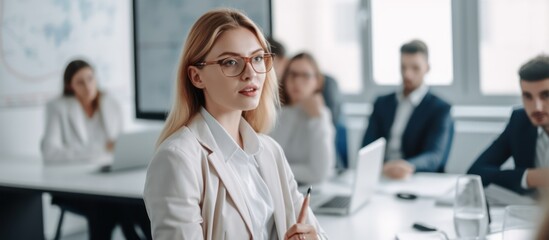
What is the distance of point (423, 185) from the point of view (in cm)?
279

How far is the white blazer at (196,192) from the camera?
1528 millimetres

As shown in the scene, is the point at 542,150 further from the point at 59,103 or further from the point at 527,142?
the point at 59,103

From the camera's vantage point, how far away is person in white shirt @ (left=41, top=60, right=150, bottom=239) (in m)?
3.65

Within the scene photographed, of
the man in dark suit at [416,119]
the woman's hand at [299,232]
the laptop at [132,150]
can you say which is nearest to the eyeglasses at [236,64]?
the woman's hand at [299,232]

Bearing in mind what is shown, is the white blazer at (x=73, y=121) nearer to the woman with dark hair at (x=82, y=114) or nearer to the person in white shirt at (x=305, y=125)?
the woman with dark hair at (x=82, y=114)

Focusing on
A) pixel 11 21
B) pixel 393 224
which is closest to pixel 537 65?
pixel 393 224

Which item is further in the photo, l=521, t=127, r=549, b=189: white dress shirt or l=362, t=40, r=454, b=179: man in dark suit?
l=362, t=40, r=454, b=179: man in dark suit

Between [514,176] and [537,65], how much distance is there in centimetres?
40

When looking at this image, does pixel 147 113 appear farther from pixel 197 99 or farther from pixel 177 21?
pixel 197 99

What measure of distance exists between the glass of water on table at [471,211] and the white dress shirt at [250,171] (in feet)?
1.67

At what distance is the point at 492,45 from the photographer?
4.55 metres

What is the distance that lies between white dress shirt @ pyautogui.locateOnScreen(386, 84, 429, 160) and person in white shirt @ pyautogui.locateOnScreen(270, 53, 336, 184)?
19.0 inches

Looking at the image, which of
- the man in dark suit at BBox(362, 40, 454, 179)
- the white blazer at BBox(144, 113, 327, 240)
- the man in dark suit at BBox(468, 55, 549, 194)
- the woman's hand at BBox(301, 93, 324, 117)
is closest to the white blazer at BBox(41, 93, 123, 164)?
the woman's hand at BBox(301, 93, 324, 117)

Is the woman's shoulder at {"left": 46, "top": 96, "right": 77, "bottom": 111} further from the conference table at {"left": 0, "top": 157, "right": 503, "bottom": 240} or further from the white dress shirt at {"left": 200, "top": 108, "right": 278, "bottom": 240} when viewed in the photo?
the white dress shirt at {"left": 200, "top": 108, "right": 278, "bottom": 240}
